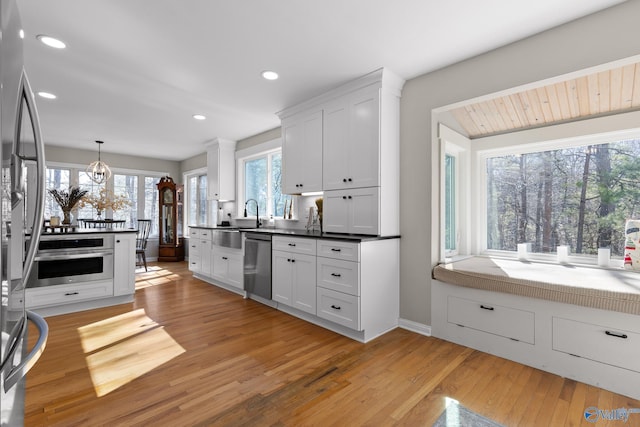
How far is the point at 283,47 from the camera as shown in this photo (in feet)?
8.47

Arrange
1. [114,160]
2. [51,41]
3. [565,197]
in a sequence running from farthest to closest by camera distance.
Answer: [114,160], [565,197], [51,41]

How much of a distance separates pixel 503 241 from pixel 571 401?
73.5 inches

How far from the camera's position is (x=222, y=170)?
18.9ft

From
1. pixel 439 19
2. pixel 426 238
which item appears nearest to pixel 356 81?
pixel 439 19

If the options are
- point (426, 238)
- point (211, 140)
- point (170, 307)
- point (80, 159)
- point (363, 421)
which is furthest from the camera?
point (80, 159)

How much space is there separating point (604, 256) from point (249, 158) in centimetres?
491

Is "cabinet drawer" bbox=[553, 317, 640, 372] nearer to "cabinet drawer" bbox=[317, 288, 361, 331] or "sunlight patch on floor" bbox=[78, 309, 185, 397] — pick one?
"cabinet drawer" bbox=[317, 288, 361, 331]

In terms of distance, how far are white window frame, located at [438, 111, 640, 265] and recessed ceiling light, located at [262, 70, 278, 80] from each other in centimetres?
165

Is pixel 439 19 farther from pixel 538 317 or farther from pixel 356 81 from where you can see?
pixel 538 317

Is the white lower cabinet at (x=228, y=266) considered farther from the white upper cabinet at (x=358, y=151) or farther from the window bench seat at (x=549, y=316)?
the window bench seat at (x=549, y=316)

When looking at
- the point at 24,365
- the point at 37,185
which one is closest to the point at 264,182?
the point at 37,185

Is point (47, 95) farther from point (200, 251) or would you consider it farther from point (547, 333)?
point (547, 333)

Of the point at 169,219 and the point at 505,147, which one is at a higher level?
the point at 505,147

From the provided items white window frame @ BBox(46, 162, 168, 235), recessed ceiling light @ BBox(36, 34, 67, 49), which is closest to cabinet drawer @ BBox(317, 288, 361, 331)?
recessed ceiling light @ BBox(36, 34, 67, 49)
